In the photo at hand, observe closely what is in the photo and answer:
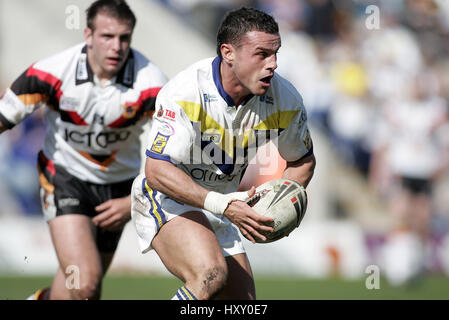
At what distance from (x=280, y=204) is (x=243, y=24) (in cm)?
138

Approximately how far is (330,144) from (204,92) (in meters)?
9.47

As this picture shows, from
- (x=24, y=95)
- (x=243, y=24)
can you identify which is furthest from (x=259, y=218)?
(x=24, y=95)

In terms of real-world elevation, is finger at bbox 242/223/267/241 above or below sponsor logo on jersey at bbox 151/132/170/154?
below

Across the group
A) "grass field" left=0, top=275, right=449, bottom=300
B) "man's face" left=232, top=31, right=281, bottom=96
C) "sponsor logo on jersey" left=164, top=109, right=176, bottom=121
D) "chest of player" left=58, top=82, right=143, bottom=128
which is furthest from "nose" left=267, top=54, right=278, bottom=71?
"grass field" left=0, top=275, right=449, bottom=300

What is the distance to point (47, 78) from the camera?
22.5 feet

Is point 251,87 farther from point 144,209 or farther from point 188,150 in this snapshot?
point 144,209

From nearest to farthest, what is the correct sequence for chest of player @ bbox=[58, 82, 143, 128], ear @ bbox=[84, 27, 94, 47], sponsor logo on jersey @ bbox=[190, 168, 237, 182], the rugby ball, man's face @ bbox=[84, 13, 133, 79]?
the rugby ball < sponsor logo on jersey @ bbox=[190, 168, 237, 182] < man's face @ bbox=[84, 13, 133, 79] < chest of player @ bbox=[58, 82, 143, 128] < ear @ bbox=[84, 27, 94, 47]

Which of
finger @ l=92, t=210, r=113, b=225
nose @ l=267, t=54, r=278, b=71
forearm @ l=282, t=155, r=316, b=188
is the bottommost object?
finger @ l=92, t=210, r=113, b=225

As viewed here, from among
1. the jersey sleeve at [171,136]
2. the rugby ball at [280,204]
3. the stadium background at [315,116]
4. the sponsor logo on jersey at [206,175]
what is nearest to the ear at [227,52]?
the jersey sleeve at [171,136]

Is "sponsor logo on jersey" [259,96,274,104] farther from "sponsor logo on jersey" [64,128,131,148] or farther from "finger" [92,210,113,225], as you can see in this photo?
"finger" [92,210,113,225]

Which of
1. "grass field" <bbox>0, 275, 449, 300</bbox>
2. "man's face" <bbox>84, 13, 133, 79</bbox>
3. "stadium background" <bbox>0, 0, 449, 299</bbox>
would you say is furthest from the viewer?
"stadium background" <bbox>0, 0, 449, 299</bbox>

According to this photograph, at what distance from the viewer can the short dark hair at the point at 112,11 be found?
23.1 ft

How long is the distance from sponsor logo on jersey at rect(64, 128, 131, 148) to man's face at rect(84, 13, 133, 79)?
0.55m

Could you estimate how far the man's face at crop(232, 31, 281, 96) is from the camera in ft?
18.3
